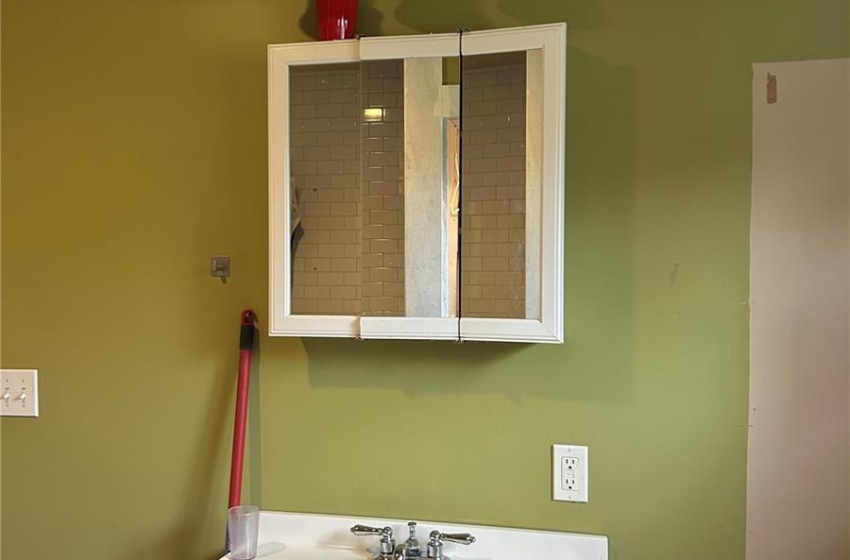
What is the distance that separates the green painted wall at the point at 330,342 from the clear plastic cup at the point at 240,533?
0.33 ft

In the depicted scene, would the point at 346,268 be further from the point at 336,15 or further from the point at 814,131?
the point at 814,131

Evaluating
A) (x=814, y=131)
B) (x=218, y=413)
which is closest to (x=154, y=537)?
(x=218, y=413)

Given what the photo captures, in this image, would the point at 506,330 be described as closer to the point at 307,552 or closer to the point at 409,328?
the point at 409,328

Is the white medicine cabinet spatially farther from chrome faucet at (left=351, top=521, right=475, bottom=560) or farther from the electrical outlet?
chrome faucet at (left=351, top=521, right=475, bottom=560)

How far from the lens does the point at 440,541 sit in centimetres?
121

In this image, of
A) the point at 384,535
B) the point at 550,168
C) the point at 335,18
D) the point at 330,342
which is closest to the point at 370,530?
the point at 384,535

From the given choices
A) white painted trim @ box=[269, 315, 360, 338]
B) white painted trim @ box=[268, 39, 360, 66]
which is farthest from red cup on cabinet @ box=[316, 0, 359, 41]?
white painted trim @ box=[269, 315, 360, 338]

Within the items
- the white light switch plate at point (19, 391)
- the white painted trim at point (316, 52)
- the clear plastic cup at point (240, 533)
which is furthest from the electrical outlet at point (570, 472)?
the white light switch plate at point (19, 391)

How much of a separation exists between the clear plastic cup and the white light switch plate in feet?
2.00

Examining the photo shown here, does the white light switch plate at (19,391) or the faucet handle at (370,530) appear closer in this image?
the faucet handle at (370,530)

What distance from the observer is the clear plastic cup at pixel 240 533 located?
1.24 m

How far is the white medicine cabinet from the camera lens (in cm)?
112

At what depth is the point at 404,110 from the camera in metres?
1.18

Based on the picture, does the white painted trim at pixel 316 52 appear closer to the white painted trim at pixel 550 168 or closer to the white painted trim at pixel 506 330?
the white painted trim at pixel 550 168
